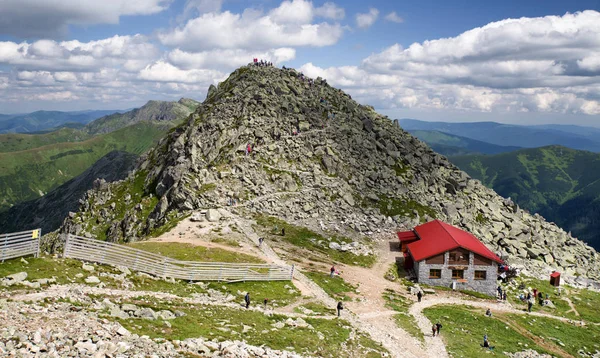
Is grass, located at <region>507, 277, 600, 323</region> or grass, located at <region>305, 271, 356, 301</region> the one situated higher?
grass, located at <region>305, 271, 356, 301</region>

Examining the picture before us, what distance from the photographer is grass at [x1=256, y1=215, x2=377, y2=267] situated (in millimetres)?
71438

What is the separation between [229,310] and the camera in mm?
36188

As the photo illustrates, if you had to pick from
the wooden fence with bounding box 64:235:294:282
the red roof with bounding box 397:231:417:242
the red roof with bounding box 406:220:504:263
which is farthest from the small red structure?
the wooden fence with bounding box 64:235:294:282

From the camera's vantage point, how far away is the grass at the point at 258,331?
25.9m

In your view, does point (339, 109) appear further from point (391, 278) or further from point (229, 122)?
point (391, 278)

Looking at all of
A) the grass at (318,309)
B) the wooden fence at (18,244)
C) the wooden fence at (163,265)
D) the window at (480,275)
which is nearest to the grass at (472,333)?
the window at (480,275)

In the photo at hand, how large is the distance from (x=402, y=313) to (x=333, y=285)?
1031 centimetres

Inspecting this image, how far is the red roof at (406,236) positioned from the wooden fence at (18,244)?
64933 millimetres

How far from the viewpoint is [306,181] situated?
321 feet

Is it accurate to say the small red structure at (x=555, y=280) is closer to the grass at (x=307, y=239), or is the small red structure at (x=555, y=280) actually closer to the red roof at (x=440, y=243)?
the red roof at (x=440, y=243)

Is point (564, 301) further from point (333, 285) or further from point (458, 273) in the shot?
point (333, 285)

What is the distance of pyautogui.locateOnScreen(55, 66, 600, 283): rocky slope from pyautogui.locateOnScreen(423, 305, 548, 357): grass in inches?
1248

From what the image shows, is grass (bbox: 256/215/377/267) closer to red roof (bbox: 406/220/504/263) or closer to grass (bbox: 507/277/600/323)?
red roof (bbox: 406/220/504/263)

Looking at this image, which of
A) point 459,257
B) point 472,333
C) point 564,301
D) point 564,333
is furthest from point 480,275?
point 472,333
